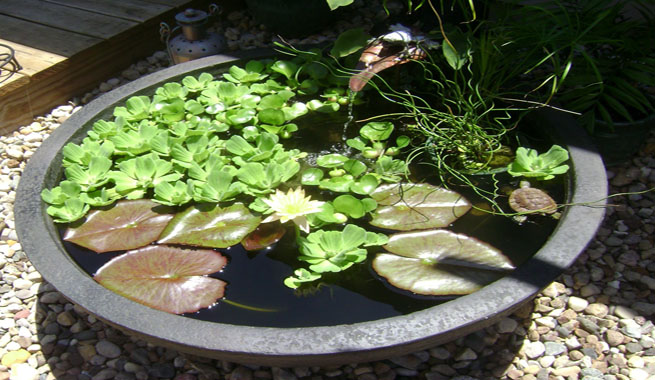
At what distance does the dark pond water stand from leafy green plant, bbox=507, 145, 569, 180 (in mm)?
62

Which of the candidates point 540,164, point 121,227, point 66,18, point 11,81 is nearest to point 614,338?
point 540,164

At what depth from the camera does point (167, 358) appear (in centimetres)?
158

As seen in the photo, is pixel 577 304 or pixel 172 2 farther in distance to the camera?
pixel 172 2

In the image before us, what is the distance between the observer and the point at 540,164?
5.53ft

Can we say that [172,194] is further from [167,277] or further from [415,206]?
[415,206]

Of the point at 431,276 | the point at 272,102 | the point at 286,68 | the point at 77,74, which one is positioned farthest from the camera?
the point at 77,74

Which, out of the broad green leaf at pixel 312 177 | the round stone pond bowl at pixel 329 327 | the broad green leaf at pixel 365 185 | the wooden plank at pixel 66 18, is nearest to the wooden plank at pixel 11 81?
the wooden plank at pixel 66 18

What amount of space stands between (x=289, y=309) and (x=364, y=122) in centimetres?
84

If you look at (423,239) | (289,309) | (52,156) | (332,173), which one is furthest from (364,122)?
(52,156)

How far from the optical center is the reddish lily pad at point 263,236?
156 centimetres

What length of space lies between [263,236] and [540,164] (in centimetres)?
79

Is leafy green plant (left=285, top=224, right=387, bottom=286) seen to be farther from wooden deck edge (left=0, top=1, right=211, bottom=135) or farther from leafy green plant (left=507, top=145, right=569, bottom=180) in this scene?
wooden deck edge (left=0, top=1, right=211, bottom=135)

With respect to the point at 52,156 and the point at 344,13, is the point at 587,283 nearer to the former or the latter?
the point at 52,156

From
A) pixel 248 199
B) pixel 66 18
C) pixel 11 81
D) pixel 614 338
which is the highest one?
pixel 66 18
